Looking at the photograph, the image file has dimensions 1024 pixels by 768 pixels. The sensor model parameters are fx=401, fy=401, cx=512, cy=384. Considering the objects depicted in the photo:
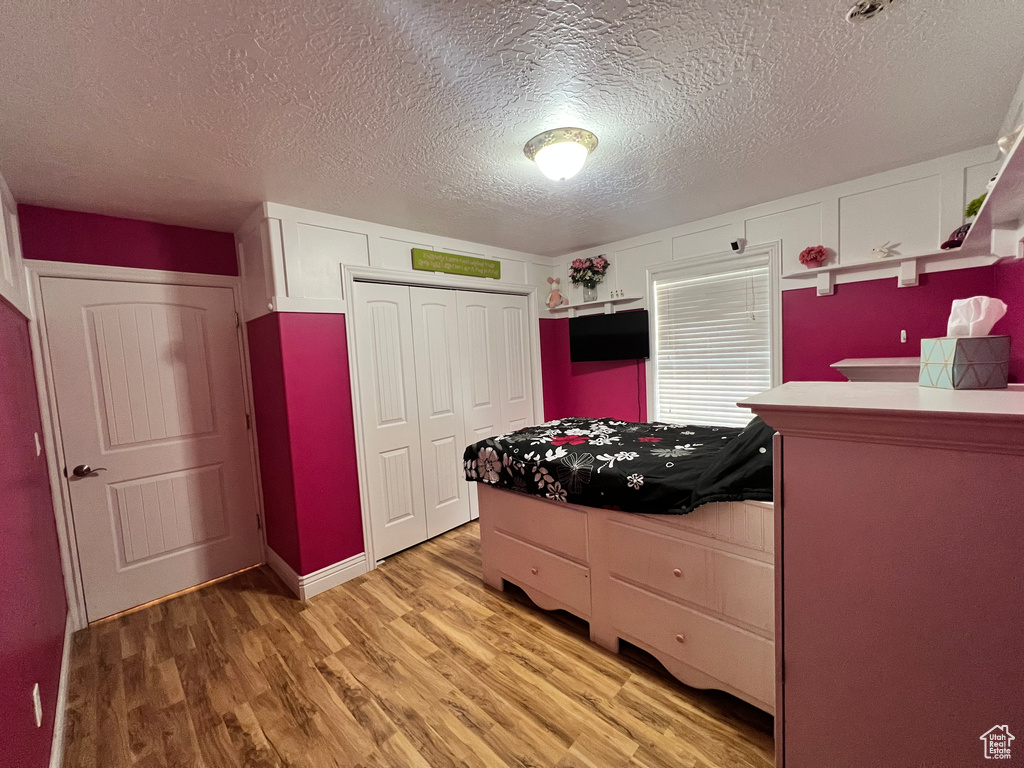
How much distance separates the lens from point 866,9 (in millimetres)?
1193

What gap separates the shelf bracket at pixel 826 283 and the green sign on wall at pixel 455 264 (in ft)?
8.17

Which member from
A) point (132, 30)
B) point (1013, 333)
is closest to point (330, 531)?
point (132, 30)

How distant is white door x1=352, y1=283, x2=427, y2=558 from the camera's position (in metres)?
2.96

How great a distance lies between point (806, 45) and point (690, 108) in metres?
0.42

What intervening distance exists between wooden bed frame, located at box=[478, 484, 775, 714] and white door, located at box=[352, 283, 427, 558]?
1145 millimetres

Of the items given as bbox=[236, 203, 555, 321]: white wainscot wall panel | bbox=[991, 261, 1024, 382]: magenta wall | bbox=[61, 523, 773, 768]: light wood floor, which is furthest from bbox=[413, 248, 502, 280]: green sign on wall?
bbox=[991, 261, 1024, 382]: magenta wall

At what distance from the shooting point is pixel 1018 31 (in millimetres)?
1315

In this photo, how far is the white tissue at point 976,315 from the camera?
1098mm

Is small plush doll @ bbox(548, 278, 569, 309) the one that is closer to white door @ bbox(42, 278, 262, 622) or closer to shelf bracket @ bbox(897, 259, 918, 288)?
shelf bracket @ bbox(897, 259, 918, 288)

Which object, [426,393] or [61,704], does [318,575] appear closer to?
[61,704]

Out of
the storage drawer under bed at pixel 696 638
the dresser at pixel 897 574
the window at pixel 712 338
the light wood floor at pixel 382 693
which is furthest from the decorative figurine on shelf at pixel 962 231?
the light wood floor at pixel 382 693

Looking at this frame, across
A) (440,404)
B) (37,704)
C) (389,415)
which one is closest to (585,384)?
(440,404)

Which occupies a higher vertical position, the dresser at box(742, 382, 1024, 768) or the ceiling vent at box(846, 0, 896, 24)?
the ceiling vent at box(846, 0, 896, 24)

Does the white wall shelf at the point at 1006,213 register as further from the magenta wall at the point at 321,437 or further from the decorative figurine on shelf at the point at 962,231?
the magenta wall at the point at 321,437
